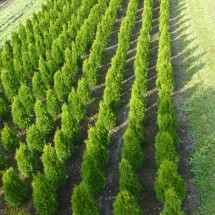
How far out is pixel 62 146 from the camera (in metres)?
13.2

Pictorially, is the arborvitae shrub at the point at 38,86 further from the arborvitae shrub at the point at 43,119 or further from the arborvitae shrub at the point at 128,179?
the arborvitae shrub at the point at 128,179

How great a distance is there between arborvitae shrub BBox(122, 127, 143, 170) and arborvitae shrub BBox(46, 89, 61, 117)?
15.3 feet

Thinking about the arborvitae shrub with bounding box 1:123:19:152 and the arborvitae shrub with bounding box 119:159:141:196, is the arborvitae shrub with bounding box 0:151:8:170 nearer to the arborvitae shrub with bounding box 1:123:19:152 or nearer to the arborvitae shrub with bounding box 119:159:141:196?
the arborvitae shrub with bounding box 1:123:19:152

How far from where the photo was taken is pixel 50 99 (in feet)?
52.0

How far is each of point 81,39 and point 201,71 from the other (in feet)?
24.2

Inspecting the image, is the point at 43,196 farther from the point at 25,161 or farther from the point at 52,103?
the point at 52,103

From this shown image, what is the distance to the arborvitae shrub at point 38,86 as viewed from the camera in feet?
57.2

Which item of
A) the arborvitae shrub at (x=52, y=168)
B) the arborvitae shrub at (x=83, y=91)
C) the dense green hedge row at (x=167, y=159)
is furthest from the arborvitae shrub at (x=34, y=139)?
the dense green hedge row at (x=167, y=159)

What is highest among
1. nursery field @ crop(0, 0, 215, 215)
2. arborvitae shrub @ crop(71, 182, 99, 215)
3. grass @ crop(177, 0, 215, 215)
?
arborvitae shrub @ crop(71, 182, 99, 215)

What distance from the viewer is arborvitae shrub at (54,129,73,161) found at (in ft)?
42.9

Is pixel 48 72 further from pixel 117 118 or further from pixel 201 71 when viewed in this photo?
pixel 201 71

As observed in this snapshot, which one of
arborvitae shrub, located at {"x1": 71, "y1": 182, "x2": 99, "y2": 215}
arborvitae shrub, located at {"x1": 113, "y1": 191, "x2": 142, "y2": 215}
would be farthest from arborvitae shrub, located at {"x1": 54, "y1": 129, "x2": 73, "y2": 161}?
arborvitae shrub, located at {"x1": 113, "y1": 191, "x2": 142, "y2": 215}

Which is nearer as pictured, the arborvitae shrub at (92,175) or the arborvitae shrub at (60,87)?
the arborvitae shrub at (92,175)

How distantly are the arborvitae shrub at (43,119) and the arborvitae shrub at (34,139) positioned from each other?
1.01 m
